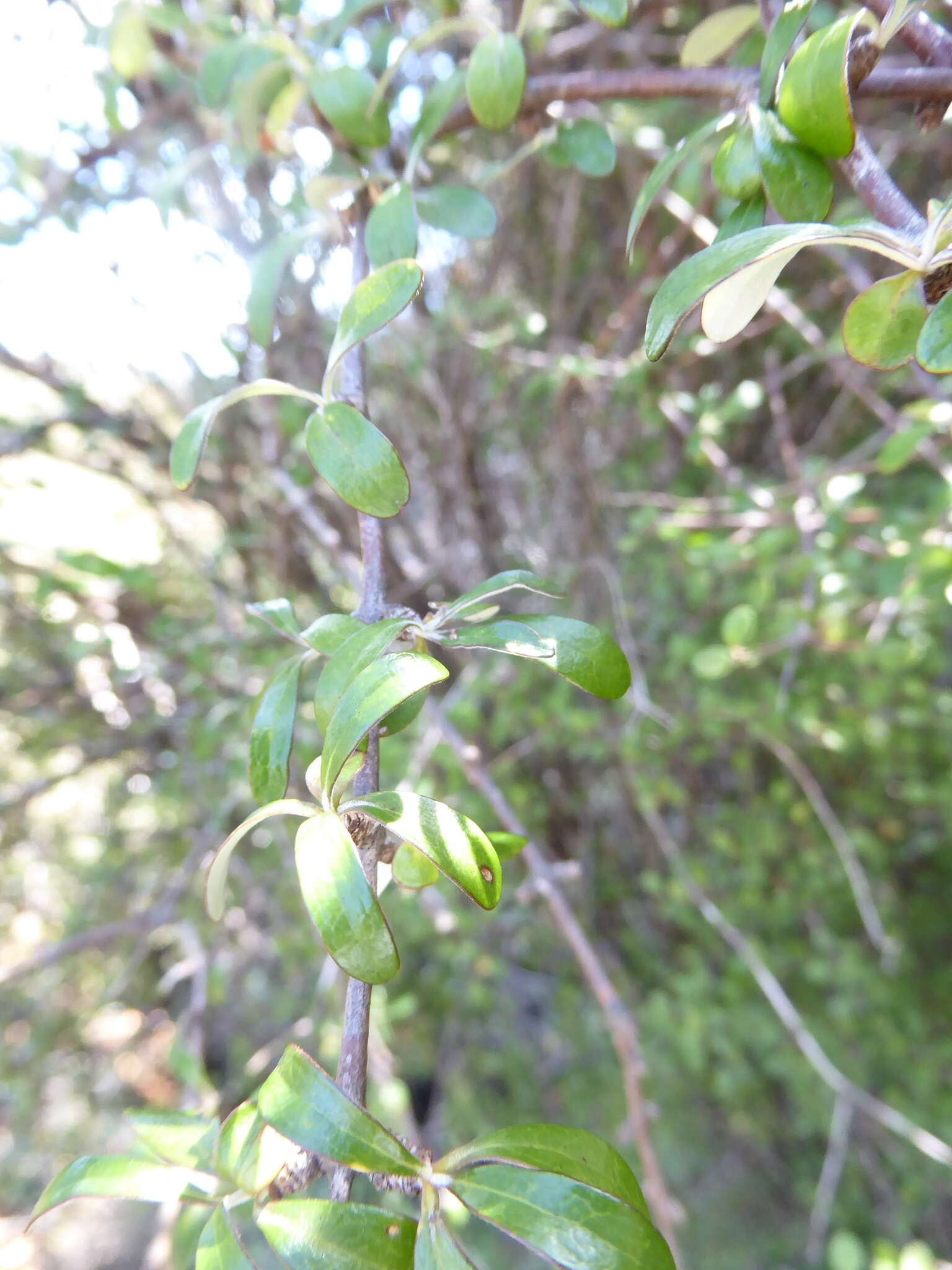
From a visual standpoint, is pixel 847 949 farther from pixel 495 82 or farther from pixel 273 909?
pixel 495 82

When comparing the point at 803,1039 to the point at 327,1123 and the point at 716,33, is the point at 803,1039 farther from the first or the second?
the point at 716,33

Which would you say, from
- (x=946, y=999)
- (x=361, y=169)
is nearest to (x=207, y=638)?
(x=361, y=169)

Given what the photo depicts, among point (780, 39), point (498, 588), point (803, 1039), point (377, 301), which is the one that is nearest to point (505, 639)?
point (498, 588)

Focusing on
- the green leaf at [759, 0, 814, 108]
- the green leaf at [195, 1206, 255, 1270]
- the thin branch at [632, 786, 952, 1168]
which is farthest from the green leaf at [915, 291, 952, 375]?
the thin branch at [632, 786, 952, 1168]

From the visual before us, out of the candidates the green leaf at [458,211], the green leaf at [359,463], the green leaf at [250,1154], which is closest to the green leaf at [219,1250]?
the green leaf at [250,1154]

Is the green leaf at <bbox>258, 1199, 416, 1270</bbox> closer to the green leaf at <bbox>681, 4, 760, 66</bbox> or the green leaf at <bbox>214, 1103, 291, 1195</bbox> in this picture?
the green leaf at <bbox>214, 1103, 291, 1195</bbox>

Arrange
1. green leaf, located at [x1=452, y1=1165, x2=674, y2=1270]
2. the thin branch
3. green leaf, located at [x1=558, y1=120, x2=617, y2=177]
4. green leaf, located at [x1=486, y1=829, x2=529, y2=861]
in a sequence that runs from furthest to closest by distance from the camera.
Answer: the thin branch < green leaf, located at [x1=558, y1=120, x2=617, y2=177] < green leaf, located at [x1=486, y1=829, x2=529, y2=861] < green leaf, located at [x1=452, y1=1165, x2=674, y2=1270]
